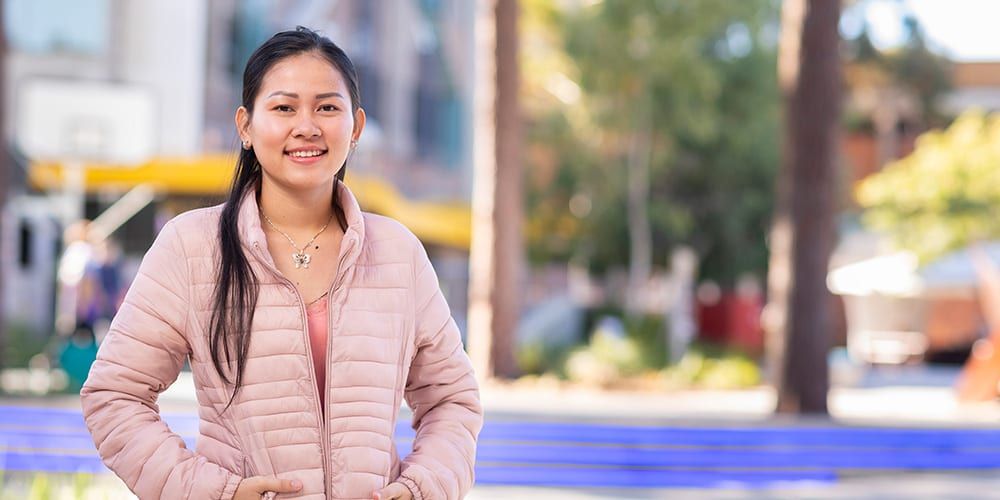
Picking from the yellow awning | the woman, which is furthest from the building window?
the woman

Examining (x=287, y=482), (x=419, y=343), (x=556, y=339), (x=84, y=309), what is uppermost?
(x=419, y=343)

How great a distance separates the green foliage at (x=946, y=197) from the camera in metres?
23.2

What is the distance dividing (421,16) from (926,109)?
44.4 ft

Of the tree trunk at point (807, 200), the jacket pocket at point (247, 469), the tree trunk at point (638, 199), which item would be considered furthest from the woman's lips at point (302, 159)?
the tree trunk at point (638, 199)

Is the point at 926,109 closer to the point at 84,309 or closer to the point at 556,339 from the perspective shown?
the point at 556,339

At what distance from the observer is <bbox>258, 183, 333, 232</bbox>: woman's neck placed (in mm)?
2838

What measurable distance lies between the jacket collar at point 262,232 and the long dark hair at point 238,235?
0.05 ft

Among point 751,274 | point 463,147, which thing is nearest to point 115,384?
point 751,274

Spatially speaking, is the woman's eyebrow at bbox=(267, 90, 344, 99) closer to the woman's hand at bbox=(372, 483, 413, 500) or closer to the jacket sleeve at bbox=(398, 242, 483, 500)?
the jacket sleeve at bbox=(398, 242, 483, 500)

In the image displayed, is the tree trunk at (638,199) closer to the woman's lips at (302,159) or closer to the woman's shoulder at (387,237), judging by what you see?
the woman's shoulder at (387,237)

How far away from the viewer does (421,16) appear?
4234 centimetres

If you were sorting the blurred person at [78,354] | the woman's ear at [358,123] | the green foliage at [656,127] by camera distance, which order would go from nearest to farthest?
the woman's ear at [358,123] → the blurred person at [78,354] → the green foliage at [656,127]

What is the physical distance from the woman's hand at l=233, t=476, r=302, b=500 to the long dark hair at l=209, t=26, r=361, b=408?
6.0 inches

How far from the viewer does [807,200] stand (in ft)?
44.4
